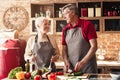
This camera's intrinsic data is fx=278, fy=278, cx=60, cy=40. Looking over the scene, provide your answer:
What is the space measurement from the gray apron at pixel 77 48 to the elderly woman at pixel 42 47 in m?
0.27

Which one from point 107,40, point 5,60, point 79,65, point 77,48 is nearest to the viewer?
point 79,65

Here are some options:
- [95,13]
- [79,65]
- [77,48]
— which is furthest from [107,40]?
[79,65]

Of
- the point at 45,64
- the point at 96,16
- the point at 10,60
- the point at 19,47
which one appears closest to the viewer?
the point at 45,64

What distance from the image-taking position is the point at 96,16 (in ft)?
20.8

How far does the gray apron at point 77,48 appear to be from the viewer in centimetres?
384

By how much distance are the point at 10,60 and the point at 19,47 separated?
35cm

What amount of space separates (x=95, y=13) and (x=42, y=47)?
293 centimetres

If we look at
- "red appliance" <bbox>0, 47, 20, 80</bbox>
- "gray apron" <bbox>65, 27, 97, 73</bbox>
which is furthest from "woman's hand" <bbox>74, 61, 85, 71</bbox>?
"red appliance" <bbox>0, 47, 20, 80</bbox>

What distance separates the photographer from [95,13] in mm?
6375

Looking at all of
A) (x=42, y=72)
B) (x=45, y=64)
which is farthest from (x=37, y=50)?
(x=42, y=72)

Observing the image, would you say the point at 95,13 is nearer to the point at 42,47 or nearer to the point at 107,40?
the point at 107,40

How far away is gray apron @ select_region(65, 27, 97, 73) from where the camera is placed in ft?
12.6

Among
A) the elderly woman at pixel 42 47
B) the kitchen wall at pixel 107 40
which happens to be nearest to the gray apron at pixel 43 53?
the elderly woman at pixel 42 47

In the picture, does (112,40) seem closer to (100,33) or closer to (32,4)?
(100,33)
